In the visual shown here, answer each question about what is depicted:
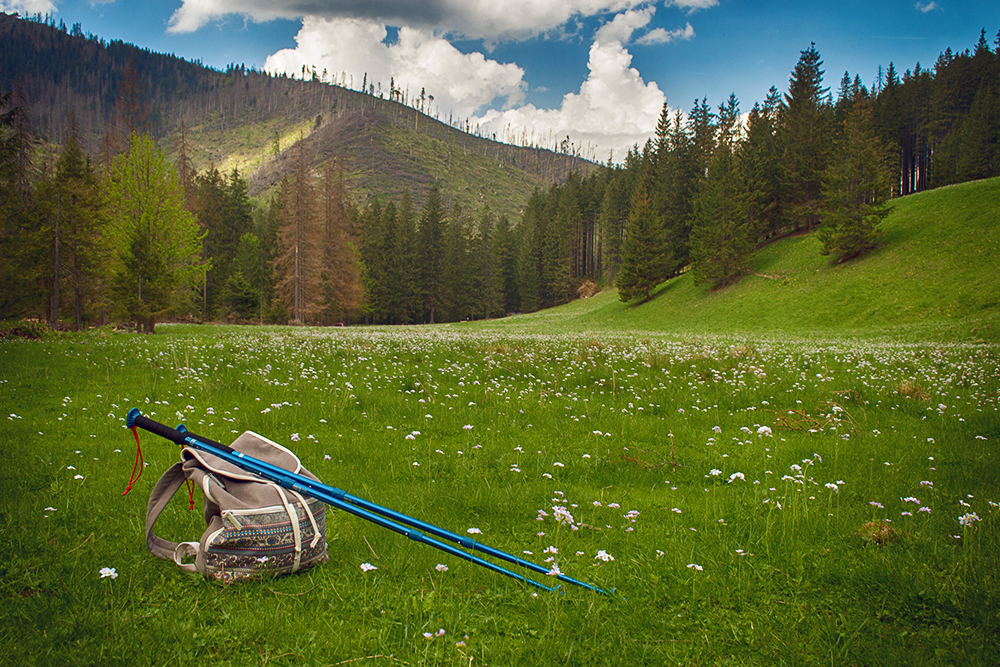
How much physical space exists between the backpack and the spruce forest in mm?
27618

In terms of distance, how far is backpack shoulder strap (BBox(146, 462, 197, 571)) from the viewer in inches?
128

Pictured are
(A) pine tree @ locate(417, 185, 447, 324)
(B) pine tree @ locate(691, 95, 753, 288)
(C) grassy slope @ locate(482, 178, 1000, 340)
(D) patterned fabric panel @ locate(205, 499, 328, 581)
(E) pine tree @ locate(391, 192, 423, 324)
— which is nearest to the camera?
(D) patterned fabric panel @ locate(205, 499, 328, 581)

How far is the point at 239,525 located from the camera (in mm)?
3094

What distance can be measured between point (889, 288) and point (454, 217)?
69235 millimetres

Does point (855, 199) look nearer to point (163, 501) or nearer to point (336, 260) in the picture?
point (163, 501)

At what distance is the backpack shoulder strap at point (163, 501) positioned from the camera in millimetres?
3250

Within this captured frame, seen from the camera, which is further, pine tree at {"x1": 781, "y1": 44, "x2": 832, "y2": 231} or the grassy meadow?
pine tree at {"x1": 781, "y1": 44, "x2": 832, "y2": 231}

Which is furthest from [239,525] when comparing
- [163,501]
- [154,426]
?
[154,426]

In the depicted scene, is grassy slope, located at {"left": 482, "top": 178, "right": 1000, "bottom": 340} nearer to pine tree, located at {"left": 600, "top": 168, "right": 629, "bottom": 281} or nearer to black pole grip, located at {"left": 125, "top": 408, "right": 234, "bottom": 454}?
black pole grip, located at {"left": 125, "top": 408, "right": 234, "bottom": 454}

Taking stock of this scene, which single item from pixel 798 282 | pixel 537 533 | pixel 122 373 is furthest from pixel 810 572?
pixel 798 282

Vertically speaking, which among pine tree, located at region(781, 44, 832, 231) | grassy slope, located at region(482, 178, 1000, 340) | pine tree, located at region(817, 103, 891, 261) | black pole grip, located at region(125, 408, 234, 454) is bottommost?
black pole grip, located at region(125, 408, 234, 454)

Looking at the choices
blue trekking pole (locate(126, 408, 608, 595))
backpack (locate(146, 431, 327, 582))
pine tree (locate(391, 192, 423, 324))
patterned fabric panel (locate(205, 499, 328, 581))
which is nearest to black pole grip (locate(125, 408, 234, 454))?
blue trekking pole (locate(126, 408, 608, 595))

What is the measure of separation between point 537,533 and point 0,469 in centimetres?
543

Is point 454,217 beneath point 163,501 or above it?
above
